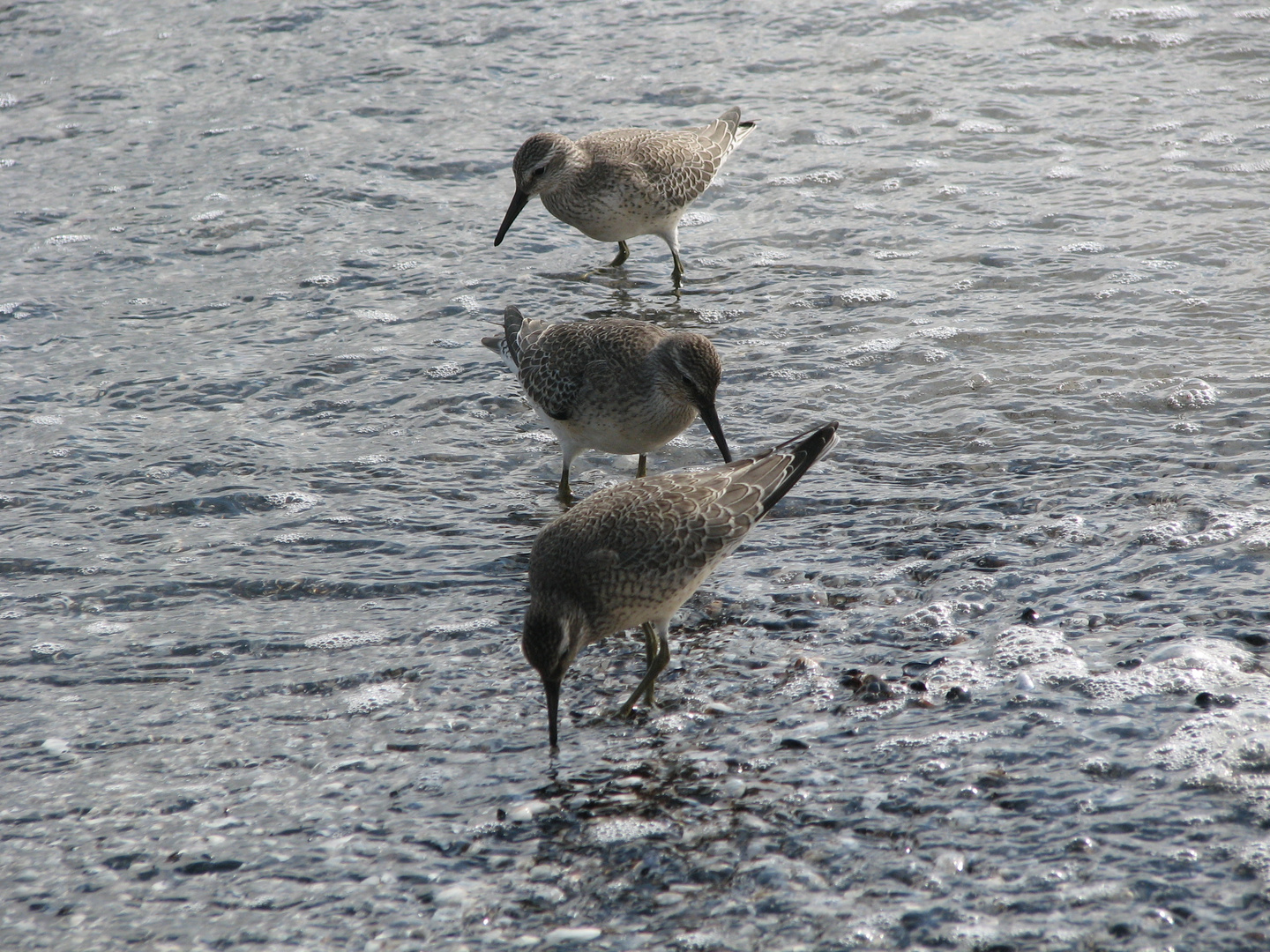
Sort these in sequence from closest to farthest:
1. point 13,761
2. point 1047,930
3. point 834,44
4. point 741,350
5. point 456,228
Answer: point 1047,930, point 13,761, point 741,350, point 456,228, point 834,44

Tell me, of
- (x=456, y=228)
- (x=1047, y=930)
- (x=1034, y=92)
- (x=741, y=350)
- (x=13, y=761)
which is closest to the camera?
(x=1047, y=930)

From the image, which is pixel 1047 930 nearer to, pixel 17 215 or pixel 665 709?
pixel 665 709

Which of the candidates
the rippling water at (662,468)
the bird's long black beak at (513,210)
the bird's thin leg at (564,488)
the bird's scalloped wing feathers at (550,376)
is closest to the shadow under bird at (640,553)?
the rippling water at (662,468)

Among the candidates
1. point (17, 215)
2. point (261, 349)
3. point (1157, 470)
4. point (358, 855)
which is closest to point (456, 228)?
point (261, 349)

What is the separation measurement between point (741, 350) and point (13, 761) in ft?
Answer: 17.3

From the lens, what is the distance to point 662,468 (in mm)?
7648

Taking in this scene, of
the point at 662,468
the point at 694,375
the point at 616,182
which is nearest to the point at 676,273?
the point at 616,182

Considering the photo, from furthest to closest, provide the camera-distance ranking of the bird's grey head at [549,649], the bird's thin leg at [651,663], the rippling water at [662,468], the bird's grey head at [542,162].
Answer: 1. the bird's grey head at [542,162]
2. the bird's thin leg at [651,663]
3. the bird's grey head at [549,649]
4. the rippling water at [662,468]

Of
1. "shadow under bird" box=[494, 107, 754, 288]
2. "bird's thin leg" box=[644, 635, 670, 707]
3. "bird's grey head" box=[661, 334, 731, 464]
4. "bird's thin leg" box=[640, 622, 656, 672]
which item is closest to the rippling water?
"bird's thin leg" box=[644, 635, 670, 707]

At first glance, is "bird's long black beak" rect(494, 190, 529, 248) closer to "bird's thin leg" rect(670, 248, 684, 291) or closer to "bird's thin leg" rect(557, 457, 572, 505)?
"bird's thin leg" rect(670, 248, 684, 291)

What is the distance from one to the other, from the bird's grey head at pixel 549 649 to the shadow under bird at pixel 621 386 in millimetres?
1834

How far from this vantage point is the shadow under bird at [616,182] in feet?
30.9

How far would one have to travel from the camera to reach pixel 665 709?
5363 millimetres

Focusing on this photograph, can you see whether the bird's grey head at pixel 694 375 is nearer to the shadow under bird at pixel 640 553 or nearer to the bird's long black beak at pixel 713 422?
the bird's long black beak at pixel 713 422
